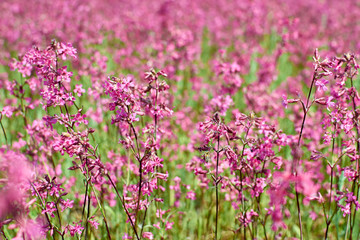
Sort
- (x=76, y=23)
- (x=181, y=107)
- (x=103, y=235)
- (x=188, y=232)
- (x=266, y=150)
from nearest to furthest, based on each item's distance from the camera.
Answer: (x=266, y=150) < (x=103, y=235) < (x=188, y=232) < (x=181, y=107) < (x=76, y=23)

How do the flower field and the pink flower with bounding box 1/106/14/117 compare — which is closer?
the flower field

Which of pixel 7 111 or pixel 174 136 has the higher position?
pixel 7 111

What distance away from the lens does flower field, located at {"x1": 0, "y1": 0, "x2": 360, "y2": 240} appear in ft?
7.45

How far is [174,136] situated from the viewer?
13.7 ft

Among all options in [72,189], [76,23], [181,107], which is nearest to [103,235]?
[72,189]

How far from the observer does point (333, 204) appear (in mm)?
3652

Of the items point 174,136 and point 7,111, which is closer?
point 7,111

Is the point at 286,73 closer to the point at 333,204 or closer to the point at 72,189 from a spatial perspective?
the point at 333,204

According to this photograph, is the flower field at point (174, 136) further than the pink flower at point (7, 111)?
No

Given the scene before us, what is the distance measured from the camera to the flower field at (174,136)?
7.45ft

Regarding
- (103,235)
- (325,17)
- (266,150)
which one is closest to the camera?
(266,150)

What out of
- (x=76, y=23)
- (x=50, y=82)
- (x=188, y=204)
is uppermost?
(x=76, y=23)

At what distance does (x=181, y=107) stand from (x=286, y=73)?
3.16m

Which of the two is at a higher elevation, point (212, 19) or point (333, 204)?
point (212, 19)
